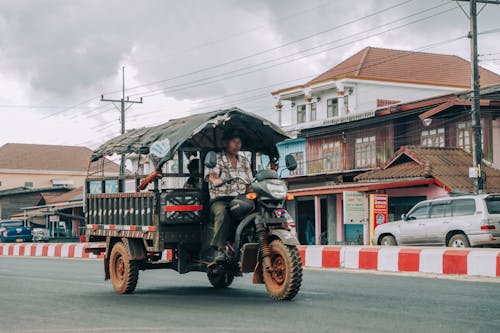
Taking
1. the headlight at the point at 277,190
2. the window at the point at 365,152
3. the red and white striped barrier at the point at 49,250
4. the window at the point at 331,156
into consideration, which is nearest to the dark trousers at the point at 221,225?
the headlight at the point at 277,190

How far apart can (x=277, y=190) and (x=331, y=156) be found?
35030 mm

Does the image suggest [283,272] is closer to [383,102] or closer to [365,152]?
[365,152]

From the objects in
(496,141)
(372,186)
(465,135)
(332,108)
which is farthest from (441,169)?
(332,108)

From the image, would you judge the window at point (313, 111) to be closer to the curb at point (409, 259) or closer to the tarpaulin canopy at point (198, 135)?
the curb at point (409, 259)

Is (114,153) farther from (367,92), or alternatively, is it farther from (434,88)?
(434,88)

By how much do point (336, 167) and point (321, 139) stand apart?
2.18m

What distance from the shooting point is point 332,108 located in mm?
51781

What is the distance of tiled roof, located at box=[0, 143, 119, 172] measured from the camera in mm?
91938

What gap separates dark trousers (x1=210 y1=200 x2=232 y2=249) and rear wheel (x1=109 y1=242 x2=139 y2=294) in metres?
1.86

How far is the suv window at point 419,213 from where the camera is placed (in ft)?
80.8

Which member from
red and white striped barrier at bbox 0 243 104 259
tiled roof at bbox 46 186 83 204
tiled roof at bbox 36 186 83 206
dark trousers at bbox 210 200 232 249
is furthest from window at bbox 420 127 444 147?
tiled roof at bbox 46 186 83 204

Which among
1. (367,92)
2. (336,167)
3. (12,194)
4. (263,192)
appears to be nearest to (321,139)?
(336,167)

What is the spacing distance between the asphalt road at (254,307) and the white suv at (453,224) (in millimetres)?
8762

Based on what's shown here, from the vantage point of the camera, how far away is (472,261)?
14953 mm
